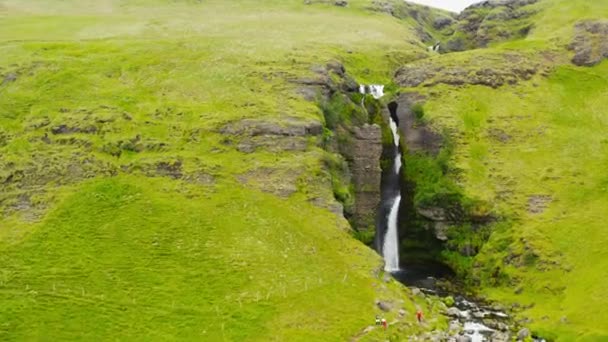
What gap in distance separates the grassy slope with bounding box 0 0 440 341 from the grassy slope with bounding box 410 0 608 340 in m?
15.0

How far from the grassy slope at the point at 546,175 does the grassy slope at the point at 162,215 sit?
49.2 feet

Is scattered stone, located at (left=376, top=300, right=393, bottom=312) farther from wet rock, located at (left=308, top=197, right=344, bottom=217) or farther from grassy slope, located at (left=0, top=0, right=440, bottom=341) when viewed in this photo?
wet rock, located at (left=308, top=197, right=344, bottom=217)

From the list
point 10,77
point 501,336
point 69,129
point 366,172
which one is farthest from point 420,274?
point 10,77

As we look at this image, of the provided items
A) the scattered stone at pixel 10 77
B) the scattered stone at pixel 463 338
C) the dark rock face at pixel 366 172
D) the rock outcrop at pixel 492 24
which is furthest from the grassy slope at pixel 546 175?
the scattered stone at pixel 10 77

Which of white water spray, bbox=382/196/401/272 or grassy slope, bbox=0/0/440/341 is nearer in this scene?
grassy slope, bbox=0/0/440/341

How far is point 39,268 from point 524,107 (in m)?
68.5

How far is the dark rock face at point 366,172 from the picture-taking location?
243ft

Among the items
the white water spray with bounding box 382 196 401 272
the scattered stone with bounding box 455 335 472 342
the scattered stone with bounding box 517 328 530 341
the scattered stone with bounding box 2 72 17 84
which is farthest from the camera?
the scattered stone with bounding box 2 72 17 84

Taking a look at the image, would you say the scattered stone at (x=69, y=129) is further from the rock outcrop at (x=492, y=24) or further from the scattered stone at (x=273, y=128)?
the rock outcrop at (x=492, y=24)

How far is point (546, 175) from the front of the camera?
241ft

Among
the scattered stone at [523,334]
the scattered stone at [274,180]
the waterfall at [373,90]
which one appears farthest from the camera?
the waterfall at [373,90]

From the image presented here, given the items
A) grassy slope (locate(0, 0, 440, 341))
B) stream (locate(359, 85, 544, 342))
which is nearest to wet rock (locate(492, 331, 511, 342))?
stream (locate(359, 85, 544, 342))

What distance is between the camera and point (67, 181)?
62.2 meters

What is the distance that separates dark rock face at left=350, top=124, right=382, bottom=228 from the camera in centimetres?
7419
